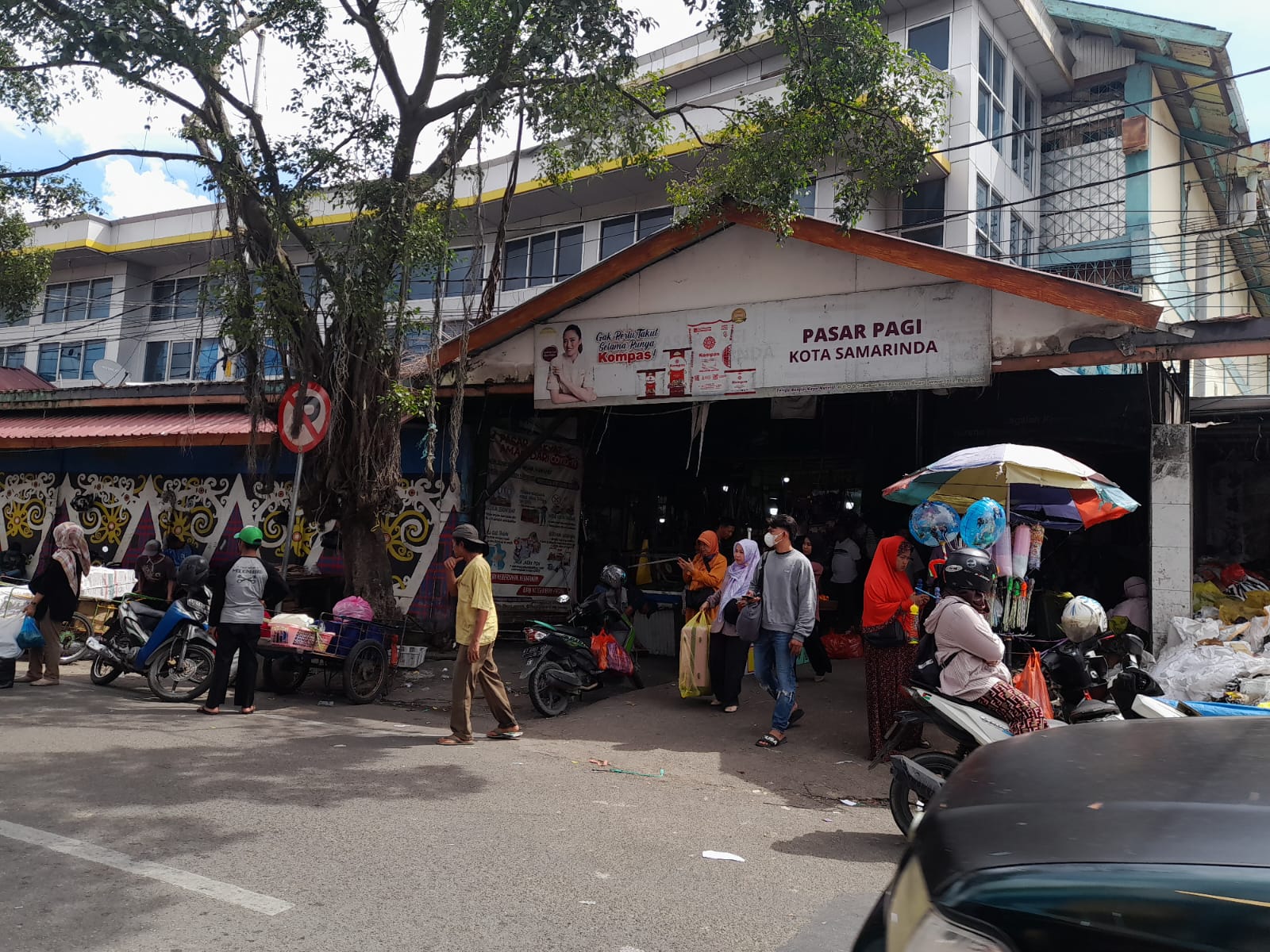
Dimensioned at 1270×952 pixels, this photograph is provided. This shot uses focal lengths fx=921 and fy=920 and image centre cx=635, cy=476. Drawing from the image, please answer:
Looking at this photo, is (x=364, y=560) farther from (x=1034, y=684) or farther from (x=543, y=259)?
(x=543, y=259)

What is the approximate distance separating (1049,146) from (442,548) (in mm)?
15259

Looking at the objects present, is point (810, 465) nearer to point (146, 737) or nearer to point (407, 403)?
point (407, 403)

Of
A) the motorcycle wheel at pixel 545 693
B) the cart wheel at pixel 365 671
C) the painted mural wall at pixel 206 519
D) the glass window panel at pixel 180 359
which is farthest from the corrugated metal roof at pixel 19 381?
the motorcycle wheel at pixel 545 693

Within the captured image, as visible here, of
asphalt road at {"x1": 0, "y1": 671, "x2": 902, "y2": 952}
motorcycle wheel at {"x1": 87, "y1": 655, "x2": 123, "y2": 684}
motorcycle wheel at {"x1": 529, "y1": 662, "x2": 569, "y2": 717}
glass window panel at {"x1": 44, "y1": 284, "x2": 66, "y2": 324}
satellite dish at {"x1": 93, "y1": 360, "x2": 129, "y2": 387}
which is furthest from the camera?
glass window panel at {"x1": 44, "y1": 284, "x2": 66, "y2": 324}

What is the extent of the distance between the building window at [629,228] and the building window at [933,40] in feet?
17.7

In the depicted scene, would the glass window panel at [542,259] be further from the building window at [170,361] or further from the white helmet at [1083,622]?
the white helmet at [1083,622]

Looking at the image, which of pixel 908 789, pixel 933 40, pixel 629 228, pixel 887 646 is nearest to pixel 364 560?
pixel 887 646

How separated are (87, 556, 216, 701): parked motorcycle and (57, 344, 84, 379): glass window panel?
22.6 m

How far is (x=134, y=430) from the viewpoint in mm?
13500

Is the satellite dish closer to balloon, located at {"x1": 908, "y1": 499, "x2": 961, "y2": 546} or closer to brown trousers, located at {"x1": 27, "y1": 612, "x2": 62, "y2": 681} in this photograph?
brown trousers, located at {"x1": 27, "y1": 612, "x2": 62, "y2": 681}

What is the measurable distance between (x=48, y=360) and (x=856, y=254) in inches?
1124

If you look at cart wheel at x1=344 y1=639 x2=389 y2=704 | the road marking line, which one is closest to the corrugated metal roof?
cart wheel at x1=344 y1=639 x2=389 y2=704

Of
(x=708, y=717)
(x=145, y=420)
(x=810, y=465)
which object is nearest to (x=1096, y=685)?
(x=708, y=717)

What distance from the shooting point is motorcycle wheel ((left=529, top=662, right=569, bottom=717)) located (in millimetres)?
8656
